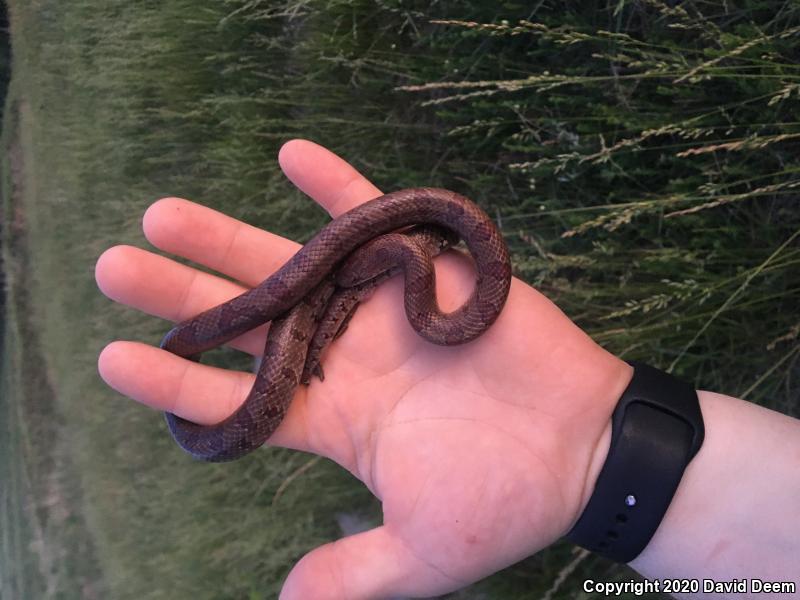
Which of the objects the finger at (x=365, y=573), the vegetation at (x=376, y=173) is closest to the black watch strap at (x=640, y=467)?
the vegetation at (x=376, y=173)

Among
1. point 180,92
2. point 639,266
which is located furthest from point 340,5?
point 639,266

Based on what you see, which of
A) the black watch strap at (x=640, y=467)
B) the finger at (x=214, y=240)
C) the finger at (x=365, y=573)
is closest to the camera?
the finger at (x=365, y=573)

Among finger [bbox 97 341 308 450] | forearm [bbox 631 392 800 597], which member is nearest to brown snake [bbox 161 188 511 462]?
finger [bbox 97 341 308 450]

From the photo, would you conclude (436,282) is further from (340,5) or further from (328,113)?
(340,5)

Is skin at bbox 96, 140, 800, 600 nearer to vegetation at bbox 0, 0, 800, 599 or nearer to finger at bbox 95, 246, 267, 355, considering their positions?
finger at bbox 95, 246, 267, 355

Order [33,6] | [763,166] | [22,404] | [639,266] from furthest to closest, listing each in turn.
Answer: [22,404], [33,6], [639,266], [763,166]

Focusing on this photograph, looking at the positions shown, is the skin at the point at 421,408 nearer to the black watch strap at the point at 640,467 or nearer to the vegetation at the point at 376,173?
the black watch strap at the point at 640,467

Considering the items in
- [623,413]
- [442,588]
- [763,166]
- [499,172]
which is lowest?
[442,588]

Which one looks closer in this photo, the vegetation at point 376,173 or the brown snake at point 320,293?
the brown snake at point 320,293
